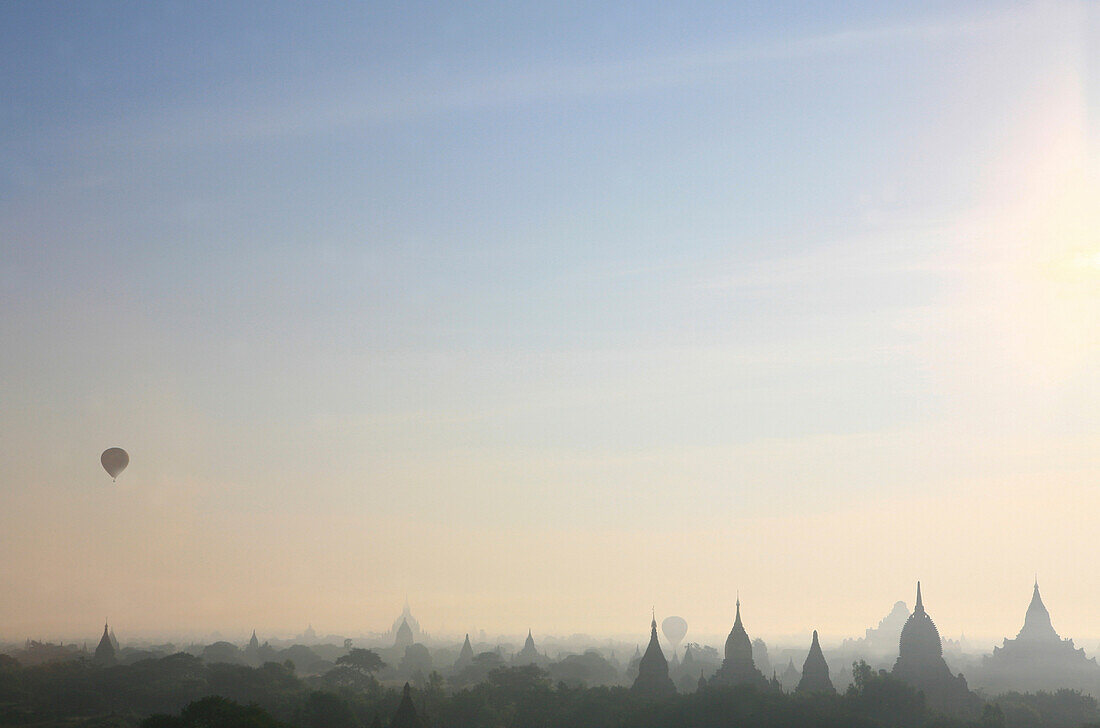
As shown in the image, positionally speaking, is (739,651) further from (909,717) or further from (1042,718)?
(1042,718)

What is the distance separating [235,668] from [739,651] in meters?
57.7

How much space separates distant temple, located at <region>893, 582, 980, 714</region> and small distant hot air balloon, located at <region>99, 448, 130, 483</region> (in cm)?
7455

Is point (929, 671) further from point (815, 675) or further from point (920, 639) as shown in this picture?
point (815, 675)

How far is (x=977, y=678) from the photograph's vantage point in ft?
482

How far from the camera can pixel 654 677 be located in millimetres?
86812

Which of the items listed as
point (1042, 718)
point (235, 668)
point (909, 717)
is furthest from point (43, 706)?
point (1042, 718)

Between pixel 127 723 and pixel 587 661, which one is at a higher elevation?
pixel 587 661

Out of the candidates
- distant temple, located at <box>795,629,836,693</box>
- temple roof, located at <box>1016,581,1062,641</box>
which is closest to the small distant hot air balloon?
distant temple, located at <box>795,629,836,693</box>

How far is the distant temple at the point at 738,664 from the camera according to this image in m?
85.1

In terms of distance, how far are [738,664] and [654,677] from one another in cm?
655

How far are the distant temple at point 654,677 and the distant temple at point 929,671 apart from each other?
57.7 ft

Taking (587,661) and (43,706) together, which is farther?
(587,661)

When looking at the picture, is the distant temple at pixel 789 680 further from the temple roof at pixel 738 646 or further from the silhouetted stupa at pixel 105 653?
the silhouetted stupa at pixel 105 653

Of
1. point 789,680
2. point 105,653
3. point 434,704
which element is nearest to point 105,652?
point 105,653
